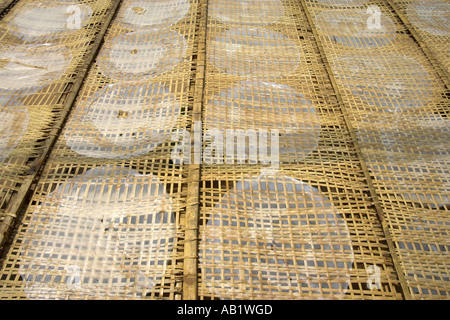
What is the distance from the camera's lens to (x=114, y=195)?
1.30 metres

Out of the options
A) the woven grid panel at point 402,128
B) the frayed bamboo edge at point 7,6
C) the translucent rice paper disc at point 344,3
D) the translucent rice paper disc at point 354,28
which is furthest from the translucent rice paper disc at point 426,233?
Answer: the frayed bamboo edge at point 7,6

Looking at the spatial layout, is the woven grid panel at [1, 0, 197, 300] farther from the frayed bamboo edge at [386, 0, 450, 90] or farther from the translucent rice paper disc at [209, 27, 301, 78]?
the frayed bamboo edge at [386, 0, 450, 90]

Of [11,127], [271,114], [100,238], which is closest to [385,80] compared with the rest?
[271,114]

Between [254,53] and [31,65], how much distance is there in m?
1.35

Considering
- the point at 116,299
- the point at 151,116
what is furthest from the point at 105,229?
the point at 151,116

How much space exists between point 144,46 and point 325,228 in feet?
5.03

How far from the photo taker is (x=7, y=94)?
1684mm

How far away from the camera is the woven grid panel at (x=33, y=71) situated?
1421 millimetres

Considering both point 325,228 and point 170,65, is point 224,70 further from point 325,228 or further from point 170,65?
point 325,228

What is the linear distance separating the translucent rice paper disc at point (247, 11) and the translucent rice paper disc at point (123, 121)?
2.79ft

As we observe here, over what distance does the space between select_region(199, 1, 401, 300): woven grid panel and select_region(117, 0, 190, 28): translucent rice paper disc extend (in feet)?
1.63

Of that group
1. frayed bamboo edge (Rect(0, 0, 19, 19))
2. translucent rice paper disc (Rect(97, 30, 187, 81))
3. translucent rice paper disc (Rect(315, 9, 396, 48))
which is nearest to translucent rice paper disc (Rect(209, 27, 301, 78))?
translucent rice paper disc (Rect(97, 30, 187, 81))

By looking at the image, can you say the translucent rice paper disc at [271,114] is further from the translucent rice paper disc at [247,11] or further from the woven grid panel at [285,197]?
the translucent rice paper disc at [247,11]
